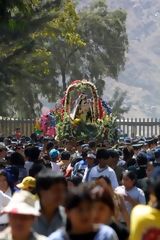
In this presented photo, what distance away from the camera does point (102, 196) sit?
21.4 feet

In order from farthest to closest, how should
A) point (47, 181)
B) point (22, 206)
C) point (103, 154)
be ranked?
point (103, 154), point (47, 181), point (22, 206)

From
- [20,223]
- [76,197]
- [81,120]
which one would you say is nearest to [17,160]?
[20,223]

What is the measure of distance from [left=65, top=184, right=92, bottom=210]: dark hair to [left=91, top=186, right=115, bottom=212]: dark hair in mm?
55

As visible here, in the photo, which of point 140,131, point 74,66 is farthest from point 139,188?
point 74,66

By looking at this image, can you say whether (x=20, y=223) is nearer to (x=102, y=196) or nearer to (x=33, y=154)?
(x=102, y=196)

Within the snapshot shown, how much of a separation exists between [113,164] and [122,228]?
594 cm

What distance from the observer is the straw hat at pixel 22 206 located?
6.61 m

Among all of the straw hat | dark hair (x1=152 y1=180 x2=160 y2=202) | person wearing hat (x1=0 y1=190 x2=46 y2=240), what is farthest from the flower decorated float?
dark hair (x1=152 y1=180 x2=160 y2=202)

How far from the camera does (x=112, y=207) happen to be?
668 cm

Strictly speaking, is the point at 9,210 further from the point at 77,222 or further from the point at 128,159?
the point at 128,159

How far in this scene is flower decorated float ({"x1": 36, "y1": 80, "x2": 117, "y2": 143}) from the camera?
102 feet

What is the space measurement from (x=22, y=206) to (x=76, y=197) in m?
0.57

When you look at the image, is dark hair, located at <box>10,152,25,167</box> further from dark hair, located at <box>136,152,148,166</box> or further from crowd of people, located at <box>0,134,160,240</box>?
crowd of people, located at <box>0,134,160,240</box>

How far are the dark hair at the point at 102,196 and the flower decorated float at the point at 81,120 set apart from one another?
926 inches
